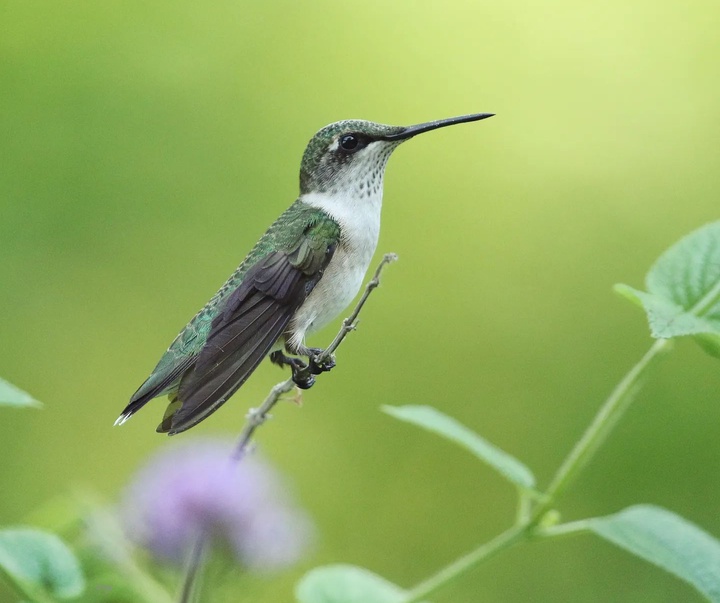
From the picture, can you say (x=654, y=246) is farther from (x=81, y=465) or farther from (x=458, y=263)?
(x=81, y=465)

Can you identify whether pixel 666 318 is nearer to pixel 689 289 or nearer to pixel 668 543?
pixel 689 289

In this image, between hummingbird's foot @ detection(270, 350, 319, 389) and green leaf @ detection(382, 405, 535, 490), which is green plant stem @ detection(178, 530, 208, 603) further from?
green leaf @ detection(382, 405, 535, 490)

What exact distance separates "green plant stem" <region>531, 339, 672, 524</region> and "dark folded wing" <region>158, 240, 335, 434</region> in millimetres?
533

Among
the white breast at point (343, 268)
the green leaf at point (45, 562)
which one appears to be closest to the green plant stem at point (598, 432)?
the white breast at point (343, 268)

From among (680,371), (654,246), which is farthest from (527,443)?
(654,246)

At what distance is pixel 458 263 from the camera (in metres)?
5.73

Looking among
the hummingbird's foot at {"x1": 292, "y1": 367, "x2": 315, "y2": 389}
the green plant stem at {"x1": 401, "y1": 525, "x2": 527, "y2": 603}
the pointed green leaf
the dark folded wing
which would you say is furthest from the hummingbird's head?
the green plant stem at {"x1": 401, "y1": 525, "x2": 527, "y2": 603}

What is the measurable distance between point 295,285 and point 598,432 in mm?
648

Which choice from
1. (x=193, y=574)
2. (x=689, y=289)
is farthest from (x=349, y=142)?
(x=193, y=574)

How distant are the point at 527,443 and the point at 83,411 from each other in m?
2.36

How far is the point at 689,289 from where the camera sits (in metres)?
1.79

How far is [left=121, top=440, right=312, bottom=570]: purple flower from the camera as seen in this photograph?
139 centimetres

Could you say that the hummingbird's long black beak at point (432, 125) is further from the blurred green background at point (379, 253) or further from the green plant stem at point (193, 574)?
the blurred green background at point (379, 253)

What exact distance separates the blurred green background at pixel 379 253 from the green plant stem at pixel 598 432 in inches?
117
